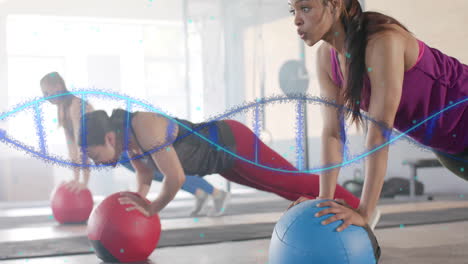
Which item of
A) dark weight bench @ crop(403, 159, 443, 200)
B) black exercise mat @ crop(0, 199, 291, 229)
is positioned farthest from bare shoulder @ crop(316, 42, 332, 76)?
dark weight bench @ crop(403, 159, 443, 200)

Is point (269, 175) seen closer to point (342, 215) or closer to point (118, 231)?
point (118, 231)

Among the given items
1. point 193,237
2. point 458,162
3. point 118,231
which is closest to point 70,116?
point 193,237

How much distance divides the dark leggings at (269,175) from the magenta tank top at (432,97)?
0.80m

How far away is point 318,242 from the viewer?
146 cm

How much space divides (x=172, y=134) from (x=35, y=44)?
520cm

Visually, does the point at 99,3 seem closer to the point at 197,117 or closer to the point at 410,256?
the point at 197,117

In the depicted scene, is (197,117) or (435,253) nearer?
(435,253)

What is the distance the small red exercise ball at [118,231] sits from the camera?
206cm

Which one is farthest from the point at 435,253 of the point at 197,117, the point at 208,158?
the point at 197,117

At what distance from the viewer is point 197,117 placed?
290 inches

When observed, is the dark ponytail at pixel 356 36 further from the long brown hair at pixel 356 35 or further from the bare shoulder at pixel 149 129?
the bare shoulder at pixel 149 129

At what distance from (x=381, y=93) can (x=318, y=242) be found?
1.40ft

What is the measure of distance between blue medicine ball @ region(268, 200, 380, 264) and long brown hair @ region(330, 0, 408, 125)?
1.14 ft

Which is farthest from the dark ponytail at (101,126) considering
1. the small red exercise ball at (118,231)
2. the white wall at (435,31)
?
the white wall at (435,31)
